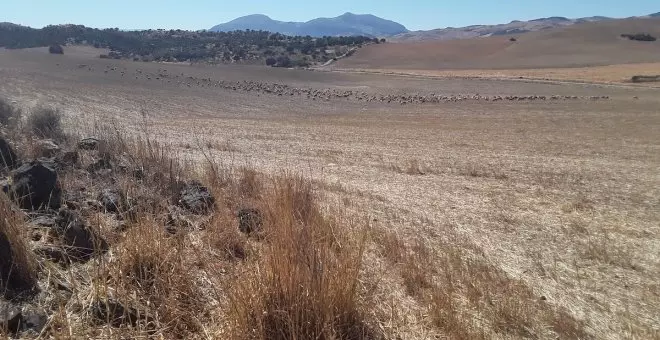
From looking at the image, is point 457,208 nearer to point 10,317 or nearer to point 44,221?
point 44,221

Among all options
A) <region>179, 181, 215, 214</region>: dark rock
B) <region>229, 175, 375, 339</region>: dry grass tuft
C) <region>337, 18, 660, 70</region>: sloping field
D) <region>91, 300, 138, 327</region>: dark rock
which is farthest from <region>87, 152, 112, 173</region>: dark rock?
<region>337, 18, 660, 70</region>: sloping field

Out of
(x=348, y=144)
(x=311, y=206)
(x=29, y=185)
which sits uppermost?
(x=29, y=185)

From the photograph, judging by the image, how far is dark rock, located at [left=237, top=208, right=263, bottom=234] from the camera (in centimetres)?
662

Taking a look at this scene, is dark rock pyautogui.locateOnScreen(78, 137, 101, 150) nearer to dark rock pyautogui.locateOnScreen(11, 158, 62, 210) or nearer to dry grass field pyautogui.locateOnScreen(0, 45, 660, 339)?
dry grass field pyautogui.locateOnScreen(0, 45, 660, 339)

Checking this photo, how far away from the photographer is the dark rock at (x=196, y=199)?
24.0ft

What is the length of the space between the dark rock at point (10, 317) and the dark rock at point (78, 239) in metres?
1.13

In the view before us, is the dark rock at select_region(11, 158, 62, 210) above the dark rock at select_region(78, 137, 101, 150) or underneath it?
above

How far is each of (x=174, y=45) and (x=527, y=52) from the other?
77.4 meters

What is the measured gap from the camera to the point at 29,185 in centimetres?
610

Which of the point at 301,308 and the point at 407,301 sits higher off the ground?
the point at 301,308

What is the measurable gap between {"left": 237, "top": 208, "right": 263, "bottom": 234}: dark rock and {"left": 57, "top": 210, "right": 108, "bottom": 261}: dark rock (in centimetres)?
171

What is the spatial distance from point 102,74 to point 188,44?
82068 mm

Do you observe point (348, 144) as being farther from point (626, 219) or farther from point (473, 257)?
point (473, 257)

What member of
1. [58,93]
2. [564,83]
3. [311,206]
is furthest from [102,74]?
[311,206]
